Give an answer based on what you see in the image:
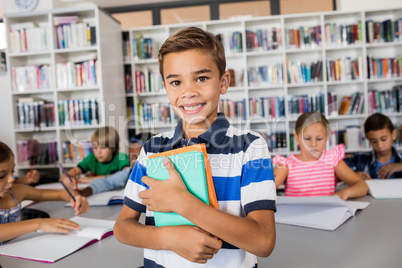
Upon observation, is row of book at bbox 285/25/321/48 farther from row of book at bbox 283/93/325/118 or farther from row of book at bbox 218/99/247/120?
row of book at bbox 218/99/247/120

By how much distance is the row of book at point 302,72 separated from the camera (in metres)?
3.79

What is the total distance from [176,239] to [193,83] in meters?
0.31

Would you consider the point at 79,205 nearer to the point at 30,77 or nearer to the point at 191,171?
the point at 191,171

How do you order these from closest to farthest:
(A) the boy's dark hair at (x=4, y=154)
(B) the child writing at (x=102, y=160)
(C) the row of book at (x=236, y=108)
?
(A) the boy's dark hair at (x=4, y=154) → (B) the child writing at (x=102, y=160) → (C) the row of book at (x=236, y=108)

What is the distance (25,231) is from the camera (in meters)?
1.04

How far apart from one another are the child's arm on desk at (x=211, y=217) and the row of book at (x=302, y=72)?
3.43 metres

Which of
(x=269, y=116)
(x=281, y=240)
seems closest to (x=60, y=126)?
(x=269, y=116)

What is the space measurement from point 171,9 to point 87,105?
1.71m

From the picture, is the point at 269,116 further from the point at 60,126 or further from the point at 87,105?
the point at 60,126

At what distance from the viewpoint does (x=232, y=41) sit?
3.84 meters

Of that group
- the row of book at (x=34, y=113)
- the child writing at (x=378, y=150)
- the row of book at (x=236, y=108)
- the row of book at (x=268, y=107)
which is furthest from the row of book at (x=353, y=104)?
the row of book at (x=34, y=113)

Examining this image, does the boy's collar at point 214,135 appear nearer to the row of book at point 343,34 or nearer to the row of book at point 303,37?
the row of book at point 303,37

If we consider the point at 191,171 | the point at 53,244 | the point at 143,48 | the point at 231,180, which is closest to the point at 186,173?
the point at 191,171

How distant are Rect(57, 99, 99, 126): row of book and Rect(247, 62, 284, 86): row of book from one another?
1.79 meters
